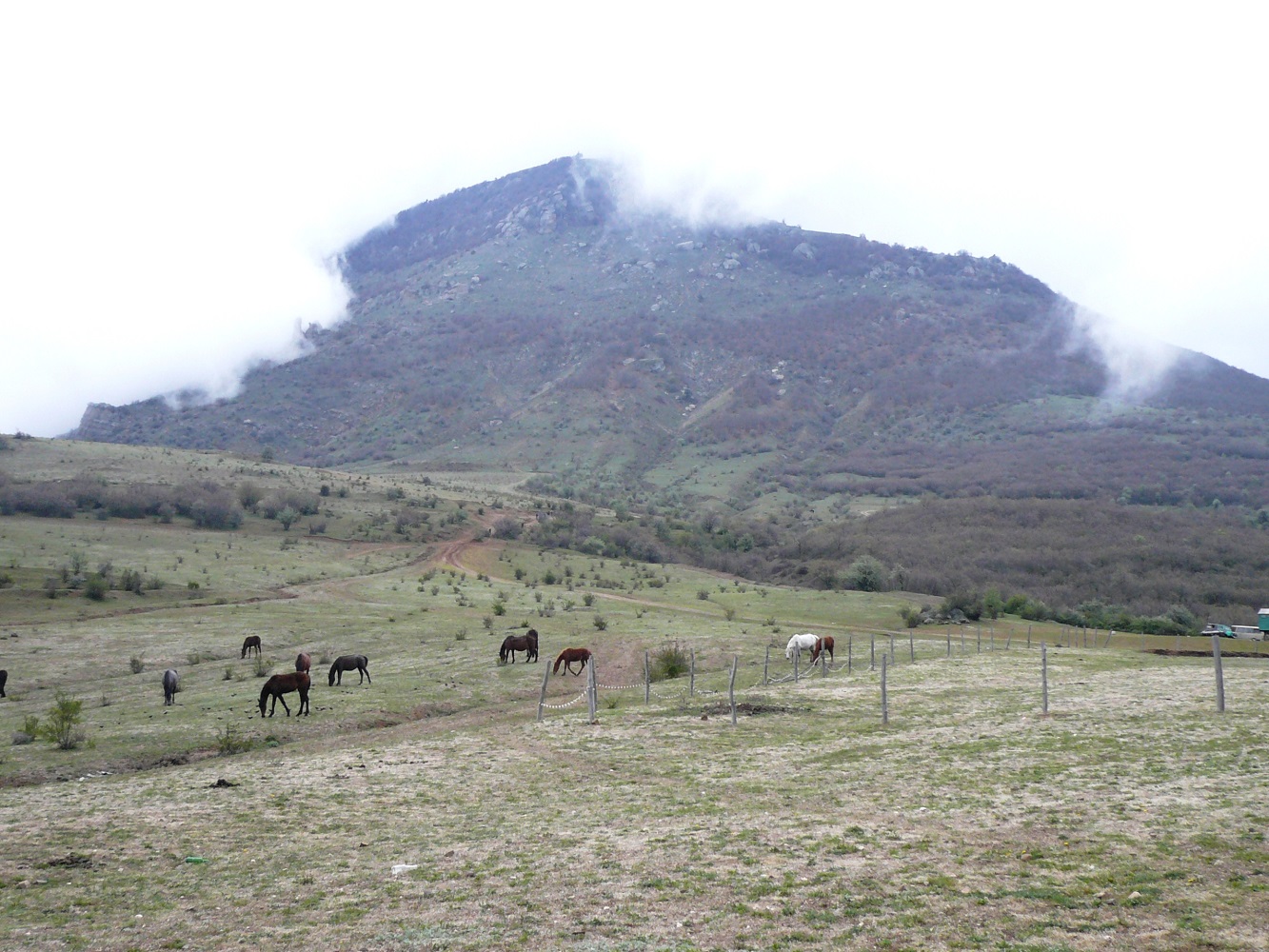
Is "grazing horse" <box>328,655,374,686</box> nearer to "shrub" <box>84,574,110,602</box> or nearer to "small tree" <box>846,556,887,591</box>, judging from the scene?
"shrub" <box>84,574,110,602</box>

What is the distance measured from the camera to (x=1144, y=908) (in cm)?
860

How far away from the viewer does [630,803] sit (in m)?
15.1

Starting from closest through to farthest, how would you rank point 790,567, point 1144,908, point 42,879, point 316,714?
1. point 1144,908
2. point 42,879
3. point 316,714
4. point 790,567

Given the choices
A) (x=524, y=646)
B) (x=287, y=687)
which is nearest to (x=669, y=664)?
(x=524, y=646)

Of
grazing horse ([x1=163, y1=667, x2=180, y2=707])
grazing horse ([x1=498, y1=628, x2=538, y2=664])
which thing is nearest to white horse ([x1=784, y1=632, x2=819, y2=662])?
grazing horse ([x1=498, y1=628, x2=538, y2=664])

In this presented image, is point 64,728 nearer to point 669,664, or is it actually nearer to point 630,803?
point 630,803

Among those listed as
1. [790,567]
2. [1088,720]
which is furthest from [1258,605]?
[1088,720]

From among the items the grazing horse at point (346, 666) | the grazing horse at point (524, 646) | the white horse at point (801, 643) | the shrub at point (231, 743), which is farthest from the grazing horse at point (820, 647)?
the shrub at point (231, 743)

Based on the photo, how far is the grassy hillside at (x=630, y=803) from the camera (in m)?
9.23

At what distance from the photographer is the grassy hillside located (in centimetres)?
923

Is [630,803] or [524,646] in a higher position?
[524,646]

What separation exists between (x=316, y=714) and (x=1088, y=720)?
21.5 metres

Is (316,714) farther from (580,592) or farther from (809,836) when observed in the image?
(580,592)

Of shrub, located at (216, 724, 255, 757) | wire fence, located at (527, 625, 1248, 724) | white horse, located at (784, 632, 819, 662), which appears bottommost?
shrub, located at (216, 724, 255, 757)
